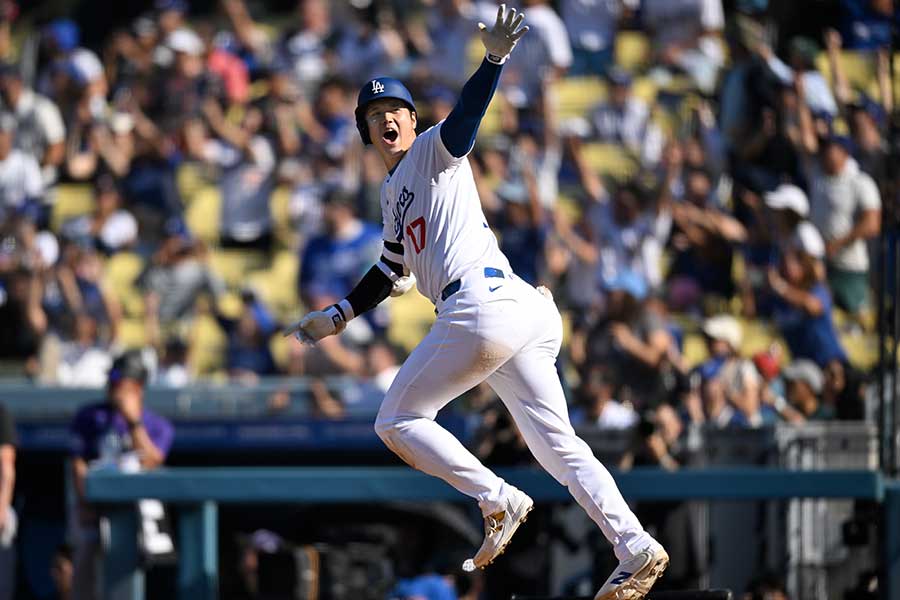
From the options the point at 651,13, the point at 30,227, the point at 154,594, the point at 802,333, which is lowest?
the point at 154,594

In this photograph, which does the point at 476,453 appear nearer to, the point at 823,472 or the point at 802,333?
the point at 823,472

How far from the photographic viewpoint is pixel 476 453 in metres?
8.38

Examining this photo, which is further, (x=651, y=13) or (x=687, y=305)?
(x=651, y=13)

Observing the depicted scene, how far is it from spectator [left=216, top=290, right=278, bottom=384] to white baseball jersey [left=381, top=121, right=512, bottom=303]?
18.6ft

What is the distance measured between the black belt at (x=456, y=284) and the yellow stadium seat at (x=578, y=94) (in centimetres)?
673

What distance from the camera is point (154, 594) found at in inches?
328

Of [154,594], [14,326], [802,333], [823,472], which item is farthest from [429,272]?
[14,326]

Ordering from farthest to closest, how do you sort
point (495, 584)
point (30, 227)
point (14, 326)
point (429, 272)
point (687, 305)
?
point (30, 227) → point (14, 326) → point (687, 305) → point (495, 584) → point (429, 272)

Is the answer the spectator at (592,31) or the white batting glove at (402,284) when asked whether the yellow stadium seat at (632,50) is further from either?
the white batting glove at (402,284)

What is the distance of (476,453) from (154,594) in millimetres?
1882

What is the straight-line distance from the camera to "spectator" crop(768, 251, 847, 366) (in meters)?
9.91

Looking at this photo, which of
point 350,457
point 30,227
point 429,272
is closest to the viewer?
point 429,272

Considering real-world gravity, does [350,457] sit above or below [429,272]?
below

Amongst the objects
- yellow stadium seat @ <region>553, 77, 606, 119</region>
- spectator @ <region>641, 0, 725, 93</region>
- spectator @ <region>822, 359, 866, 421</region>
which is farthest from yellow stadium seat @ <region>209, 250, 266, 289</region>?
spectator @ <region>822, 359, 866, 421</region>
